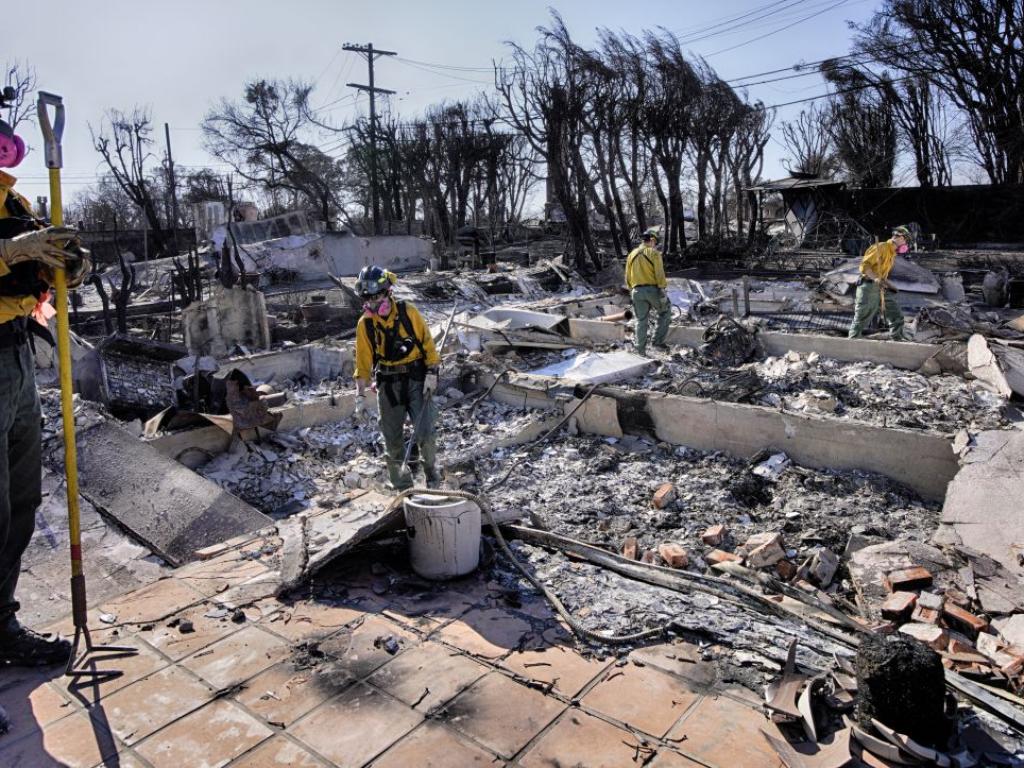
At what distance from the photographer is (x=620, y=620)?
3.12 m

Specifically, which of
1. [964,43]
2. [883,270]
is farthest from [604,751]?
[964,43]

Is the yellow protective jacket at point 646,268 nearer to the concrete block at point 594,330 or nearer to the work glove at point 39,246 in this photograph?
the concrete block at point 594,330

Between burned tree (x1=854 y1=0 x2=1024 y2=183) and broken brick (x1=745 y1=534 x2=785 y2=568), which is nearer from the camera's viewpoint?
broken brick (x1=745 y1=534 x2=785 y2=568)

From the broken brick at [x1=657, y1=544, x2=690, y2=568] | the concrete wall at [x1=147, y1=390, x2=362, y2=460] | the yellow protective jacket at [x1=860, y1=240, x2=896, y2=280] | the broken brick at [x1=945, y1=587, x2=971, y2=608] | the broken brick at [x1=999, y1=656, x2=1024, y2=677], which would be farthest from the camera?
the yellow protective jacket at [x1=860, y1=240, x2=896, y2=280]

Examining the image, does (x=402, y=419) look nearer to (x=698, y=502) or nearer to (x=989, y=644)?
(x=698, y=502)

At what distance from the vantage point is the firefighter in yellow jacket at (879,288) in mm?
9250

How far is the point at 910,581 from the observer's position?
3.97 metres

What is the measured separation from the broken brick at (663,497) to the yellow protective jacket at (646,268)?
4.38m

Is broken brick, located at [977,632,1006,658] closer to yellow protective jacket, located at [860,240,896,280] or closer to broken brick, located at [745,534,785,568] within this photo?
broken brick, located at [745,534,785,568]

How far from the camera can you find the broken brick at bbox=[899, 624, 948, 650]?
130 inches

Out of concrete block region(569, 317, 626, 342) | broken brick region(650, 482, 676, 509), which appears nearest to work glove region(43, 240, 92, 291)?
broken brick region(650, 482, 676, 509)

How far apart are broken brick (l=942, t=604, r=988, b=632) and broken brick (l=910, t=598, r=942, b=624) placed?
5cm

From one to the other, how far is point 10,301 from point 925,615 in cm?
437

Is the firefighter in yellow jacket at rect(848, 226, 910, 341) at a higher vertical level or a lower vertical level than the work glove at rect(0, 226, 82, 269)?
lower
